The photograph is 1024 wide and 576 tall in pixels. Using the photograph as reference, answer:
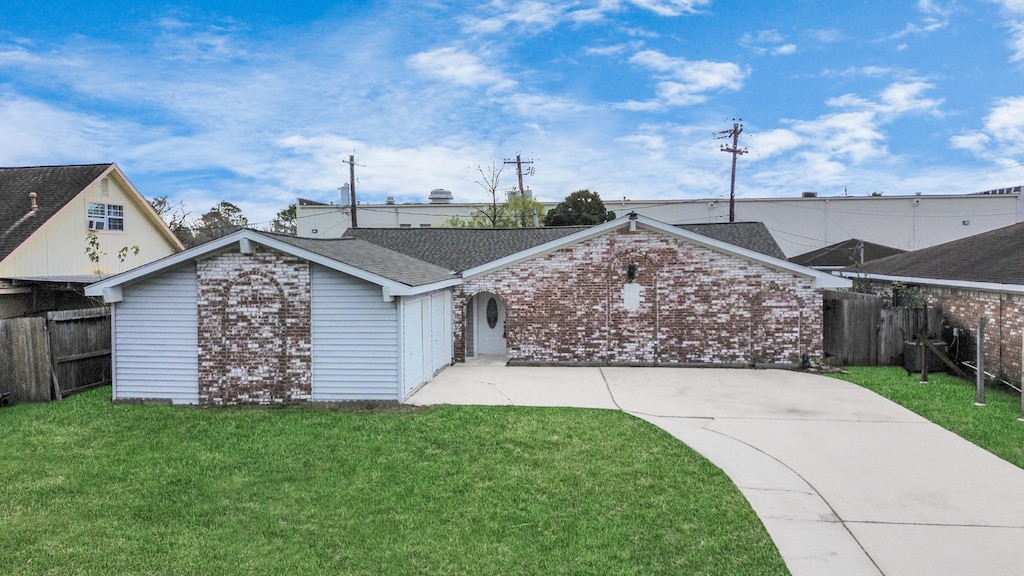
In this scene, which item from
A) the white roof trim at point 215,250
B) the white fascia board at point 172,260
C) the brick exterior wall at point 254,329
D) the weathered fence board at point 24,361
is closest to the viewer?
the white roof trim at point 215,250

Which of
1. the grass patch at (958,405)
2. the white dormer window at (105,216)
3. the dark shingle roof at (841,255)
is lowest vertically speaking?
the grass patch at (958,405)

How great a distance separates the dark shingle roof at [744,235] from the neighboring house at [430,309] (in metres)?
3.64

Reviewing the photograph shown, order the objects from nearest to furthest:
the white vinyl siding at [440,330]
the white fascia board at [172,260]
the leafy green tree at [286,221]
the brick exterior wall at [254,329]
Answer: the white fascia board at [172,260] → the brick exterior wall at [254,329] → the white vinyl siding at [440,330] → the leafy green tree at [286,221]

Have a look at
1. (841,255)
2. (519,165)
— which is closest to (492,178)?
(519,165)

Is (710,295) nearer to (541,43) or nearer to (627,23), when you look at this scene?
(627,23)

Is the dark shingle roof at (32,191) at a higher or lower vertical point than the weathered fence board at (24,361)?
higher

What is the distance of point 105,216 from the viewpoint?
20891 millimetres

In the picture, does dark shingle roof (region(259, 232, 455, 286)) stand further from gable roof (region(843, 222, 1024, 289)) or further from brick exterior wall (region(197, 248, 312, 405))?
gable roof (region(843, 222, 1024, 289))

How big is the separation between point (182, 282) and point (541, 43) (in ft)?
38.3

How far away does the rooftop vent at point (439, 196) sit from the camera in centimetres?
4300

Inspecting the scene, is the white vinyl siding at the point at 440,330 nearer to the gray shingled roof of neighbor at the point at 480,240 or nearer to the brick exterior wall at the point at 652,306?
the brick exterior wall at the point at 652,306

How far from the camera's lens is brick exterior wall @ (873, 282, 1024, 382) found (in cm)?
1139

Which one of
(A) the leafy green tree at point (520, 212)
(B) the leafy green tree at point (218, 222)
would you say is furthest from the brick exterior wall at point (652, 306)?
(B) the leafy green tree at point (218, 222)

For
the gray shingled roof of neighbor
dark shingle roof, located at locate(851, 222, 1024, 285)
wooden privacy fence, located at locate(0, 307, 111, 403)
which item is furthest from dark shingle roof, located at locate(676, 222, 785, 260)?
wooden privacy fence, located at locate(0, 307, 111, 403)
